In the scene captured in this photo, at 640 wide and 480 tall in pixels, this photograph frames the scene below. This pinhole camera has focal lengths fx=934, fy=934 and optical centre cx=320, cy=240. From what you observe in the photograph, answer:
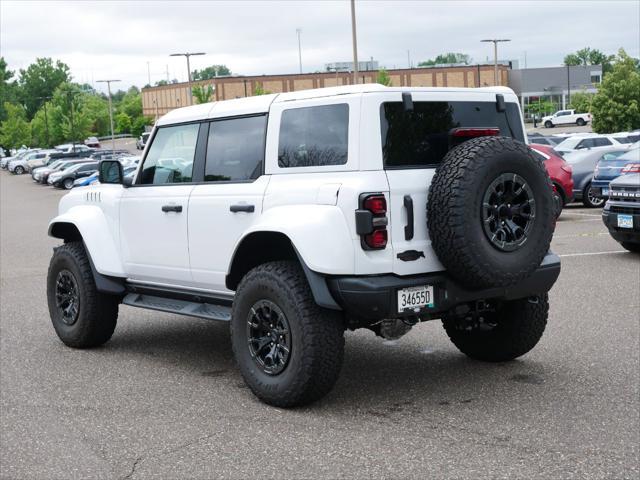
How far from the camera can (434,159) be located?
19.6 ft

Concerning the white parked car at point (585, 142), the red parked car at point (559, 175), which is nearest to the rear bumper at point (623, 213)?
the red parked car at point (559, 175)

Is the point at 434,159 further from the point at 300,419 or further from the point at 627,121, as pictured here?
the point at 627,121

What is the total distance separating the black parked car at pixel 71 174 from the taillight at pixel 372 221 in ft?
154

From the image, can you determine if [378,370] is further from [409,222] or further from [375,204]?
[375,204]

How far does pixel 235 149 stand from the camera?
6.70 meters

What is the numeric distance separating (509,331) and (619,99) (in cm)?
5079

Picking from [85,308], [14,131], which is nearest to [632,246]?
[85,308]

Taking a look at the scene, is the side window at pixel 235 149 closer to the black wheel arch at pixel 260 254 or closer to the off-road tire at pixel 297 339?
the black wheel arch at pixel 260 254

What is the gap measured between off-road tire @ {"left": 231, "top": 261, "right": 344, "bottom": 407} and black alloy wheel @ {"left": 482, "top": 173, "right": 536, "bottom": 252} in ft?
3.64

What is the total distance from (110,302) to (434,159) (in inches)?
135

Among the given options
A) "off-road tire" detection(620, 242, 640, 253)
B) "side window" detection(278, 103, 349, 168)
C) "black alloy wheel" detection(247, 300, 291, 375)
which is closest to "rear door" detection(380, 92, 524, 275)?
"side window" detection(278, 103, 349, 168)

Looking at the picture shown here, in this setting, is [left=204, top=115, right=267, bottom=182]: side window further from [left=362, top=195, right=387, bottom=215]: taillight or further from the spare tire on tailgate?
the spare tire on tailgate

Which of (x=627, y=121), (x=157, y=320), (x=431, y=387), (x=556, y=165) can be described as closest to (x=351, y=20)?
(x=556, y=165)

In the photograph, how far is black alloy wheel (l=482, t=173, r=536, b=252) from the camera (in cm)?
565
